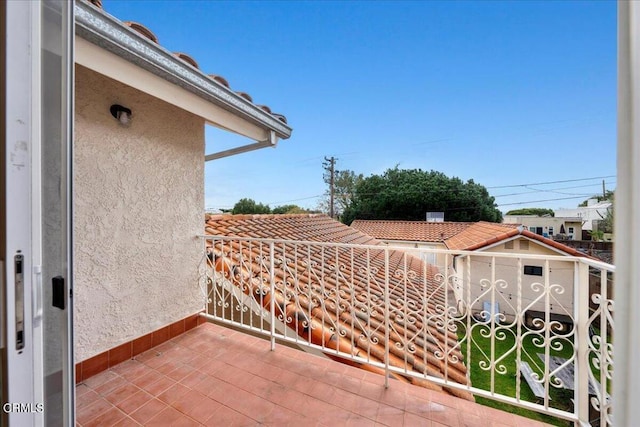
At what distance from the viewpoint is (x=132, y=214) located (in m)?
2.84

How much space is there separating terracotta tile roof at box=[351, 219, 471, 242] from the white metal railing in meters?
12.9

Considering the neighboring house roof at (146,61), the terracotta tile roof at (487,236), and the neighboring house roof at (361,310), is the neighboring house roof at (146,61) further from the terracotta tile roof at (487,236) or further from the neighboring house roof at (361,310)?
the terracotta tile roof at (487,236)

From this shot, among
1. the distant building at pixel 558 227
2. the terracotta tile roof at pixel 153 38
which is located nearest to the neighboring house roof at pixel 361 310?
the distant building at pixel 558 227

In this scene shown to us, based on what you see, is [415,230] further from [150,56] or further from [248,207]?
[150,56]

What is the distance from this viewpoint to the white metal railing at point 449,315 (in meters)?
1.90

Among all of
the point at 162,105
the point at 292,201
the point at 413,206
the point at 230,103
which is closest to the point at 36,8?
the point at 230,103

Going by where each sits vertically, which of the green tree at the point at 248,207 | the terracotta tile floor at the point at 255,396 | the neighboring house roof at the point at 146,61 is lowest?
the terracotta tile floor at the point at 255,396

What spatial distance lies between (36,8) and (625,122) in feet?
4.81

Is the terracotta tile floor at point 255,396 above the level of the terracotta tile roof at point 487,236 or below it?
below

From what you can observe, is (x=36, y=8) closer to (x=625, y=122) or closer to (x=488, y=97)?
(x=625, y=122)

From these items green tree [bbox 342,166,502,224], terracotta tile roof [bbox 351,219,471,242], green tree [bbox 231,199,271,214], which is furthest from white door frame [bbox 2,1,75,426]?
green tree [bbox 342,166,502,224]

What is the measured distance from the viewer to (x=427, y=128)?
19969 mm

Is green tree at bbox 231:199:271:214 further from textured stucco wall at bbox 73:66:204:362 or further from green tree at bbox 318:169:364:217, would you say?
textured stucco wall at bbox 73:66:204:362
